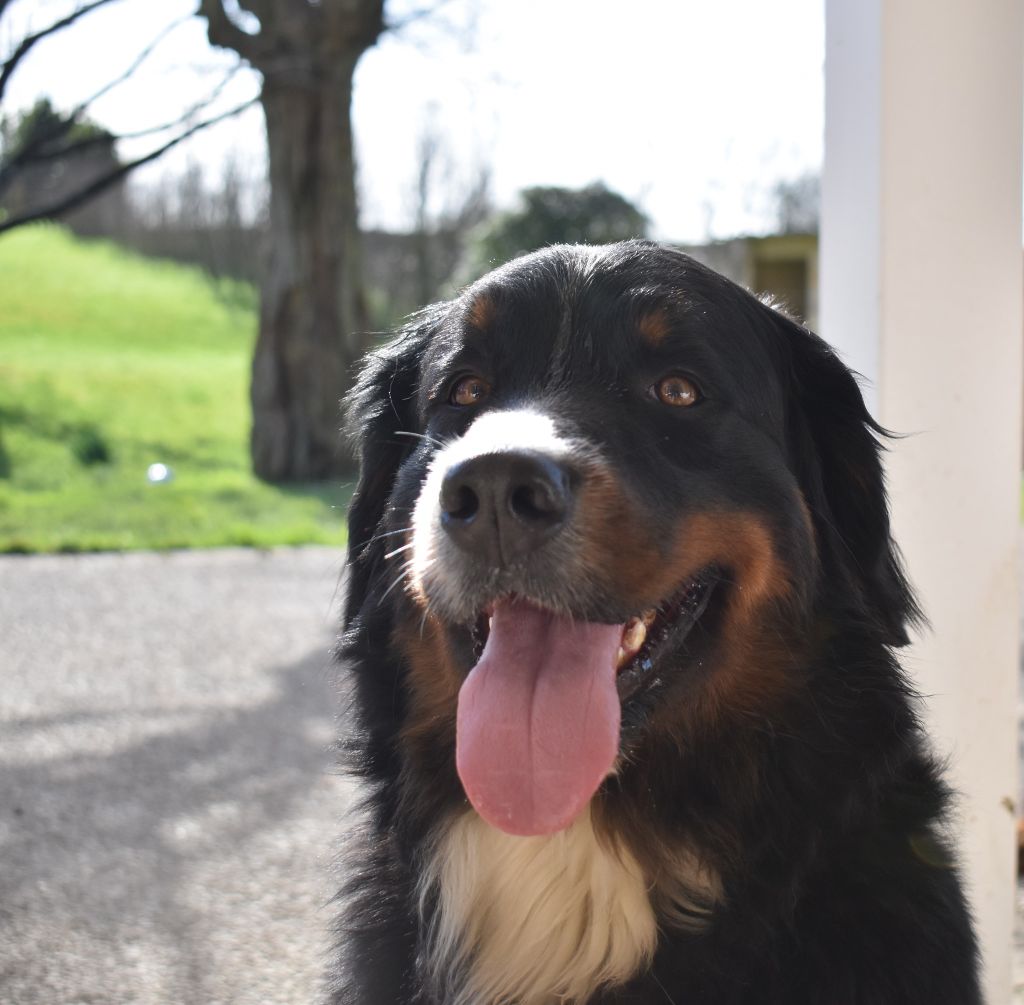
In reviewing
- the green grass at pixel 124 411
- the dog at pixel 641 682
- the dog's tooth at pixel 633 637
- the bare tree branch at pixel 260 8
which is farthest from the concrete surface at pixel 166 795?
the bare tree branch at pixel 260 8

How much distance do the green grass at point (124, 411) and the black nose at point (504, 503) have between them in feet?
24.8

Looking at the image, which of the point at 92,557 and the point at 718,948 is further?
the point at 92,557

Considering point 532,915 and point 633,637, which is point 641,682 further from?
point 532,915

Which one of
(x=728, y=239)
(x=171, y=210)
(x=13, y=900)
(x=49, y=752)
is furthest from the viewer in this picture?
(x=171, y=210)

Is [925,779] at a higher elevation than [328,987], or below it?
higher

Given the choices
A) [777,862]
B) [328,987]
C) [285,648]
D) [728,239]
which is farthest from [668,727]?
[728,239]

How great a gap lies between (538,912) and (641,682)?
522 mm

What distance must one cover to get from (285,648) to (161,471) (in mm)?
6030

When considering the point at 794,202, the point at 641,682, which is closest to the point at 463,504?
the point at 641,682

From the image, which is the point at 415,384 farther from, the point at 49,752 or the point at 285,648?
the point at 285,648

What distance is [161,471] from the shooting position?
12086 mm

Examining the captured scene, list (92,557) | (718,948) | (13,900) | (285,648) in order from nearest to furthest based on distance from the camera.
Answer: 1. (718,948)
2. (13,900)
3. (285,648)
4. (92,557)

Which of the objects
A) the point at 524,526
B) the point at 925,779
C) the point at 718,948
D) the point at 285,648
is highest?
the point at 524,526

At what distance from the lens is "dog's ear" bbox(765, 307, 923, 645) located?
242cm
